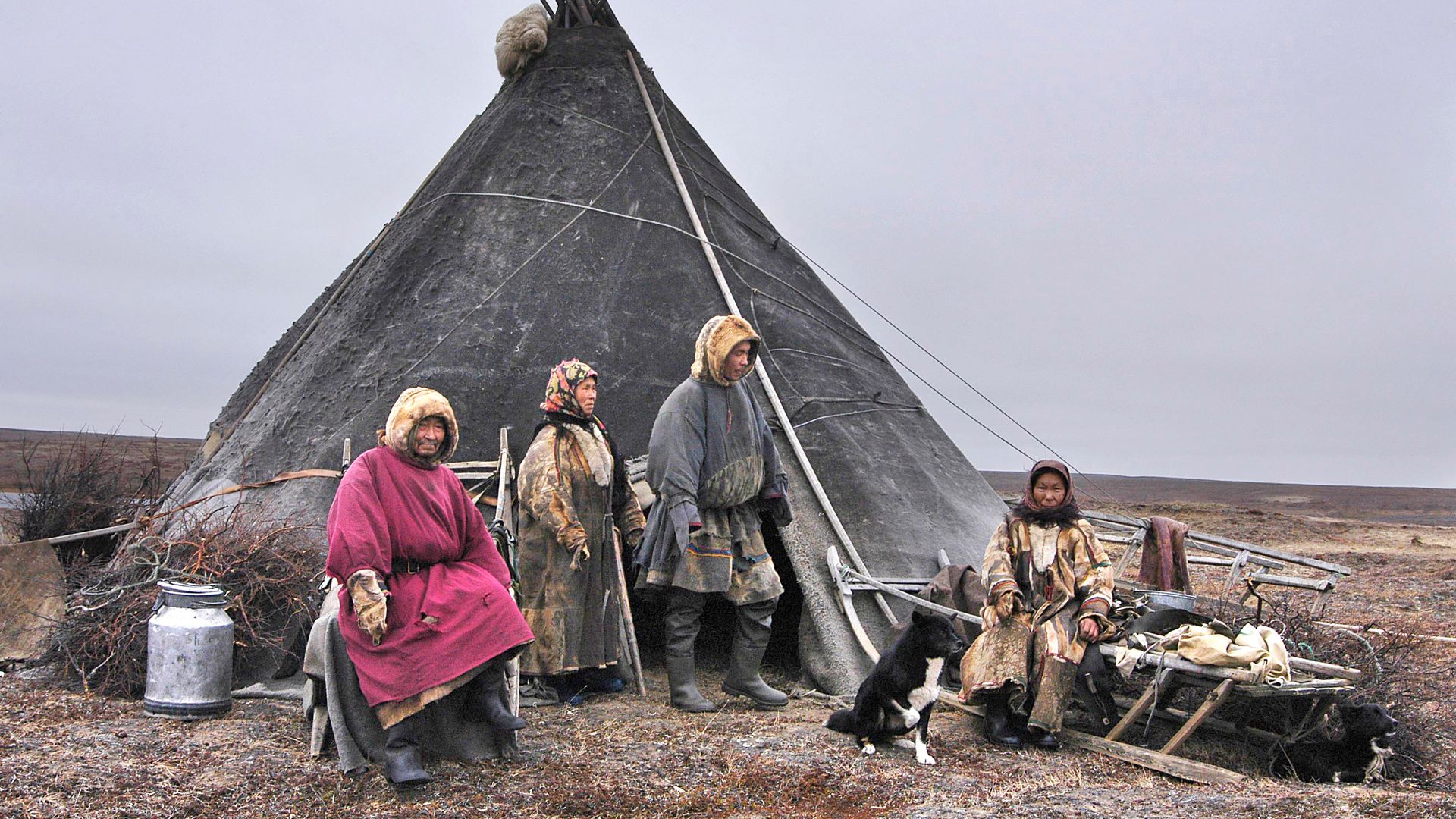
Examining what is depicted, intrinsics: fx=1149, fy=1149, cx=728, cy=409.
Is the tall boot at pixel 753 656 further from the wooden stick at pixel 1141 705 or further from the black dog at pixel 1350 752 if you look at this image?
the black dog at pixel 1350 752

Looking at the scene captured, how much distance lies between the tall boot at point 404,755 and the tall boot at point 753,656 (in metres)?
1.56

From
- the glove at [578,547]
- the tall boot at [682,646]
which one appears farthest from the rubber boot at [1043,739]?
the glove at [578,547]

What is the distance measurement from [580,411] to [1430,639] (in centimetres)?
586

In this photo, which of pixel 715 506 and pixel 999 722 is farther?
pixel 715 506

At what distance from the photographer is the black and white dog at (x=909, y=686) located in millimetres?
4125

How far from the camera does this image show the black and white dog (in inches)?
162

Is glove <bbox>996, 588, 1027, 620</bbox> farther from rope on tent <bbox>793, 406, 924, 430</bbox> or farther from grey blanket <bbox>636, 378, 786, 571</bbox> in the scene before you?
rope on tent <bbox>793, 406, 924, 430</bbox>

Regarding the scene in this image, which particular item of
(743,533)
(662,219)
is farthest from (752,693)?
(662,219)

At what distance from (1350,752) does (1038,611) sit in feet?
3.86

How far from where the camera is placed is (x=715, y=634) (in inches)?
249

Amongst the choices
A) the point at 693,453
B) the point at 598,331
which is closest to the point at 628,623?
the point at 693,453

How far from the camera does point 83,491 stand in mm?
6887

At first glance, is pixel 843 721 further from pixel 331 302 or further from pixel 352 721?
pixel 331 302

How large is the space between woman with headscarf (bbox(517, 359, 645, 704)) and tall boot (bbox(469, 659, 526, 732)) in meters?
0.84
